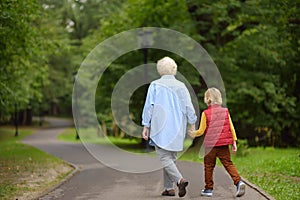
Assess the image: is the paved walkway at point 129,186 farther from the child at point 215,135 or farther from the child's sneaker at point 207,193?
the child at point 215,135

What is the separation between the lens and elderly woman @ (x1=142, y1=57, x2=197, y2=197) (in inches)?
319

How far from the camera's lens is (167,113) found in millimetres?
8148

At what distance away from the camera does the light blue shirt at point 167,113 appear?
26.6 feet

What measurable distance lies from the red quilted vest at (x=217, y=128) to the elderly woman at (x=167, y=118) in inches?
10.9

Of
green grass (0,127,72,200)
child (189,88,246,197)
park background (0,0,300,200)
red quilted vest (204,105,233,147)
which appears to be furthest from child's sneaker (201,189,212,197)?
park background (0,0,300,200)

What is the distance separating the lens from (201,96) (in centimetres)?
2039

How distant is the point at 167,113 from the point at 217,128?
87cm

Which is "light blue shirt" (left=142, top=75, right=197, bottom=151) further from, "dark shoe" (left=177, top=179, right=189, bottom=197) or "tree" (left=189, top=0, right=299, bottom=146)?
"tree" (left=189, top=0, right=299, bottom=146)

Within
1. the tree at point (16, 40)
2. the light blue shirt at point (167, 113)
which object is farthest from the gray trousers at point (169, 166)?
the tree at point (16, 40)

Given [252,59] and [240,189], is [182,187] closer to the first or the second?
[240,189]

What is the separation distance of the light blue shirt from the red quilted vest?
28cm

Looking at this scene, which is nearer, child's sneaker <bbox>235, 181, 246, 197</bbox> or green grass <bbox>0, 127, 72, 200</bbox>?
child's sneaker <bbox>235, 181, 246, 197</bbox>

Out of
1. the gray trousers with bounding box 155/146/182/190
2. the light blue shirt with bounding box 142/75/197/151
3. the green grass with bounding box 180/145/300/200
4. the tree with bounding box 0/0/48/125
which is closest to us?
the gray trousers with bounding box 155/146/182/190

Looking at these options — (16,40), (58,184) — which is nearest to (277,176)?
(58,184)
